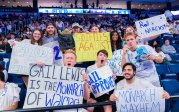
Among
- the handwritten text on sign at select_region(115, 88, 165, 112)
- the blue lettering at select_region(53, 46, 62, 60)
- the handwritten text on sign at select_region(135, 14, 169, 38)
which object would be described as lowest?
the handwritten text on sign at select_region(115, 88, 165, 112)

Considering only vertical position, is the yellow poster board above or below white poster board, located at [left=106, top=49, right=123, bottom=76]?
above

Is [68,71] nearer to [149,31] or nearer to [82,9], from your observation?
[149,31]

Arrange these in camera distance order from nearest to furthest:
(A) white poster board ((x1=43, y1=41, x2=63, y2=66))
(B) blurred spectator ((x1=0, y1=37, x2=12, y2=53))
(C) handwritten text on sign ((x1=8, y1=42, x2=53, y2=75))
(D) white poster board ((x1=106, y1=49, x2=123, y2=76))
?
(C) handwritten text on sign ((x1=8, y1=42, x2=53, y2=75)) < (A) white poster board ((x1=43, y1=41, x2=63, y2=66)) < (D) white poster board ((x1=106, y1=49, x2=123, y2=76)) < (B) blurred spectator ((x1=0, y1=37, x2=12, y2=53))

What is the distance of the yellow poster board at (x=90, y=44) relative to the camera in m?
5.50

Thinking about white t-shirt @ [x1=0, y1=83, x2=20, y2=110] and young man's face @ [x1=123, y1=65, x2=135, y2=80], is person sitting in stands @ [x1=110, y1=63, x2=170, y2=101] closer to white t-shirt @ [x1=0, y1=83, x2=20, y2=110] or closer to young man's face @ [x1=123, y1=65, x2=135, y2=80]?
young man's face @ [x1=123, y1=65, x2=135, y2=80]

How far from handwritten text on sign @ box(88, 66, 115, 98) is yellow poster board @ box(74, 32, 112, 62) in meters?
1.10

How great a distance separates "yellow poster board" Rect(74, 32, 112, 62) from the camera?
5.50 m

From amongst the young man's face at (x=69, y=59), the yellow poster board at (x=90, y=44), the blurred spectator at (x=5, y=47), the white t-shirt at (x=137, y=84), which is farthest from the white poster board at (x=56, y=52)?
the blurred spectator at (x=5, y=47)

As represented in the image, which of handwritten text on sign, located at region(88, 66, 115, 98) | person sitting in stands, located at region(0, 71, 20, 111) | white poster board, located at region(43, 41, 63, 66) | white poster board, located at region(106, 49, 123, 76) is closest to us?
person sitting in stands, located at region(0, 71, 20, 111)

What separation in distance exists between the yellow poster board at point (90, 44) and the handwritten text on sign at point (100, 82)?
1104 mm

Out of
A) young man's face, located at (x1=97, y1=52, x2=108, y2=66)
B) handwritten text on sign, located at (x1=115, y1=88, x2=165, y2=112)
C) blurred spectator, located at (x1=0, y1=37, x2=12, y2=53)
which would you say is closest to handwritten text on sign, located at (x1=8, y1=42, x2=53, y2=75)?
young man's face, located at (x1=97, y1=52, x2=108, y2=66)

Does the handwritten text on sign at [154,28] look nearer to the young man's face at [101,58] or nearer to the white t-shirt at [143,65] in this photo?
the white t-shirt at [143,65]

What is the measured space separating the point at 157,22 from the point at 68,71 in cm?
243

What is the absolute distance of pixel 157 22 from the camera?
17.8 feet
